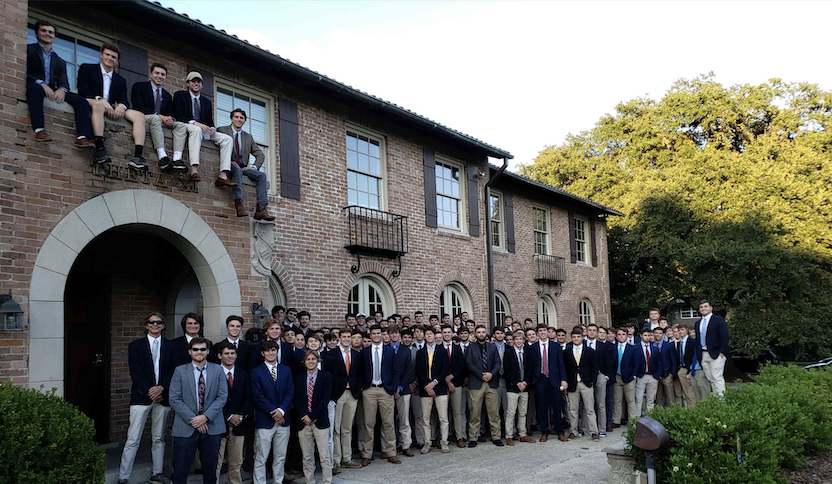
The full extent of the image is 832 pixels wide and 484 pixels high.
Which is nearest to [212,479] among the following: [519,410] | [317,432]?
[317,432]

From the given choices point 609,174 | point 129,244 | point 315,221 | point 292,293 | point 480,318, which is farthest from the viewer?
point 609,174

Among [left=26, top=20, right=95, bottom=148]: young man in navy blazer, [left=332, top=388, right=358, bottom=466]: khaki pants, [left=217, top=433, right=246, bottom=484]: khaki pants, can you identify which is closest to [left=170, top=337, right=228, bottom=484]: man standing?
[left=217, top=433, right=246, bottom=484]: khaki pants

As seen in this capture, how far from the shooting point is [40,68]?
7.16 meters

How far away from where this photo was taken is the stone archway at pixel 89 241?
6.66 metres

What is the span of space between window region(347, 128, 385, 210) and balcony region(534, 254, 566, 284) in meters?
7.38

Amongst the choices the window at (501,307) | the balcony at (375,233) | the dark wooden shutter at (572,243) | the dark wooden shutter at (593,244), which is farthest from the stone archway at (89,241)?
Result: the dark wooden shutter at (593,244)

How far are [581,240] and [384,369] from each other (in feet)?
50.2

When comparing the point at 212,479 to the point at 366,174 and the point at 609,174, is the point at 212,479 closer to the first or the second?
the point at 366,174

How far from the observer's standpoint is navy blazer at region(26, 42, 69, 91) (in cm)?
710

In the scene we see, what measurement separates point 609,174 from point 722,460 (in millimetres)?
24139

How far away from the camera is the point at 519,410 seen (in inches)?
419

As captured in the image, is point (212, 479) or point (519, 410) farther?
point (519, 410)

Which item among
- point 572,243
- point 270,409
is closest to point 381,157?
point 270,409

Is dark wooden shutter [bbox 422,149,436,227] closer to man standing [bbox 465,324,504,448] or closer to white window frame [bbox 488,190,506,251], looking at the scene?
white window frame [bbox 488,190,506,251]
